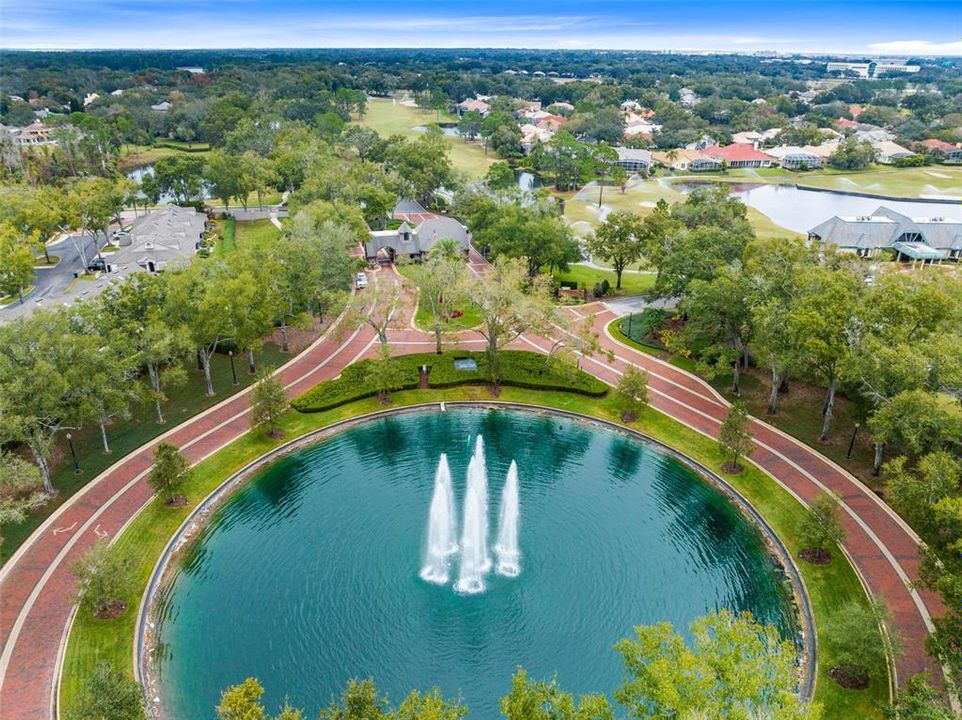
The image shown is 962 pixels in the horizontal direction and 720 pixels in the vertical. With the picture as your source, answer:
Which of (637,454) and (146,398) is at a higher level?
(146,398)

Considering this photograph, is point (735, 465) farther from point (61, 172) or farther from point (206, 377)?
point (61, 172)

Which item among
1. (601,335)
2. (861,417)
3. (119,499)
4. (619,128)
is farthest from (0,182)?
(619,128)

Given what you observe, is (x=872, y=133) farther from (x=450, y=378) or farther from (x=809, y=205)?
(x=450, y=378)

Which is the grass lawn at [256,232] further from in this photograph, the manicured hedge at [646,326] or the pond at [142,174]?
the manicured hedge at [646,326]

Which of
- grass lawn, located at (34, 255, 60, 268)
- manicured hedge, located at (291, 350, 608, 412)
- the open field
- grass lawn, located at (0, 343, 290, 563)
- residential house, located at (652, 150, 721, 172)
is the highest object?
residential house, located at (652, 150, 721, 172)

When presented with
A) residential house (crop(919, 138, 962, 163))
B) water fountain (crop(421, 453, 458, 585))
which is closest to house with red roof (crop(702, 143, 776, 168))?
residential house (crop(919, 138, 962, 163))

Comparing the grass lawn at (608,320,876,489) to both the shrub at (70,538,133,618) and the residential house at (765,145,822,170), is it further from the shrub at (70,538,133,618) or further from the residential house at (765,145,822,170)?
the residential house at (765,145,822,170)

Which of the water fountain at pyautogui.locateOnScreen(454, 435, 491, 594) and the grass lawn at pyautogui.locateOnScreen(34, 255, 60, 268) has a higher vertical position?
the grass lawn at pyautogui.locateOnScreen(34, 255, 60, 268)
